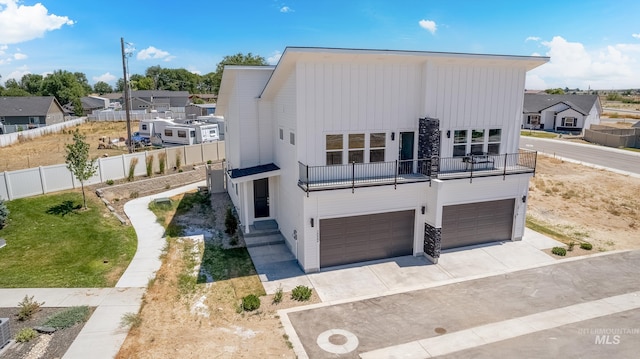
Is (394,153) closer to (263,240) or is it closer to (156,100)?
(263,240)

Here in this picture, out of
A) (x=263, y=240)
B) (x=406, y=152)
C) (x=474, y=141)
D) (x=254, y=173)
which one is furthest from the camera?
(x=263, y=240)

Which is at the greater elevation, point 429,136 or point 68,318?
point 429,136

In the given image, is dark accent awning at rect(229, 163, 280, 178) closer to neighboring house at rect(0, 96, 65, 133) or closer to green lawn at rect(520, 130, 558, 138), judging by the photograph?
green lawn at rect(520, 130, 558, 138)

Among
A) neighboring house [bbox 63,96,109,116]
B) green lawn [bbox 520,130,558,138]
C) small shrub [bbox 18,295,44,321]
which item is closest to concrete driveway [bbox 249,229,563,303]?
small shrub [bbox 18,295,44,321]

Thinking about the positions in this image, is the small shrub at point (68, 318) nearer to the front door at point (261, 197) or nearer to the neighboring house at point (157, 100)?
the front door at point (261, 197)

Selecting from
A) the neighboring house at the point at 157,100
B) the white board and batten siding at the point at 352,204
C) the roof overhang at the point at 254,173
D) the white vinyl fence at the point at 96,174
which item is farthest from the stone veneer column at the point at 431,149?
the neighboring house at the point at 157,100

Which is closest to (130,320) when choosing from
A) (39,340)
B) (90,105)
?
(39,340)

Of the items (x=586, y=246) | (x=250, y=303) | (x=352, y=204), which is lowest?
(x=250, y=303)
